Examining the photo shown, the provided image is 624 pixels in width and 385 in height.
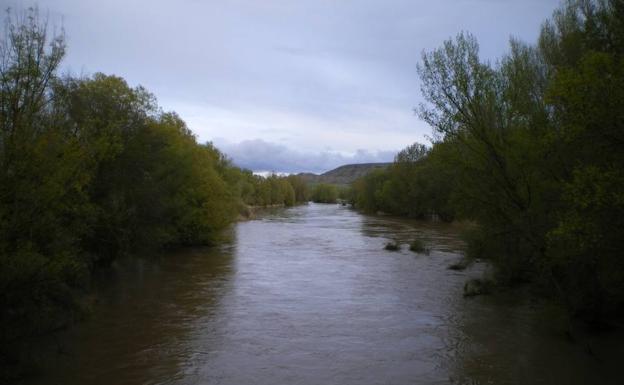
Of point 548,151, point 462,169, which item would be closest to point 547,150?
point 548,151

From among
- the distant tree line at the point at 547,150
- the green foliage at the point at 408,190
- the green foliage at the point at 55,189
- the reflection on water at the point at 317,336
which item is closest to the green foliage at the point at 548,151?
the distant tree line at the point at 547,150

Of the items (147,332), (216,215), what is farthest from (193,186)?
(147,332)

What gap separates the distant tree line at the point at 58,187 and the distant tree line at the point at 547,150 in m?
11.2

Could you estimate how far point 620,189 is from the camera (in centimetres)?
895

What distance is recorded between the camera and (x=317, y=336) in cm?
1462

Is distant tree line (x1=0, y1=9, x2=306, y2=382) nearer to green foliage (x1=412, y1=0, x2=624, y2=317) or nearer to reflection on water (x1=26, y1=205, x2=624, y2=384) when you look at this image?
reflection on water (x1=26, y1=205, x2=624, y2=384)

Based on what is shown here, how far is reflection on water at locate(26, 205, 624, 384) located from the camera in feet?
38.3

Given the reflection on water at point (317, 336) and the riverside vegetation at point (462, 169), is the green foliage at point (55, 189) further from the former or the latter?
the reflection on water at point (317, 336)

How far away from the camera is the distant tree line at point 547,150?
32.1ft

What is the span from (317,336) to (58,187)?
831 cm

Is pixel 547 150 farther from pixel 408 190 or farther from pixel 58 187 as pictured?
pixel 408 190

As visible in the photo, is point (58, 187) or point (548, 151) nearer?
point (58, 187)

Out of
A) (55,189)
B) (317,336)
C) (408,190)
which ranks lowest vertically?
(317,336)

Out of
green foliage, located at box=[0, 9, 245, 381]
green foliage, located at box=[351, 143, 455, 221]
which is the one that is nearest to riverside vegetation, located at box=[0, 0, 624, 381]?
green foliage, located at box=[0, 9, 245, 381]
